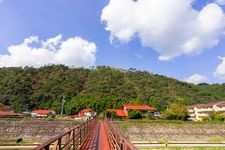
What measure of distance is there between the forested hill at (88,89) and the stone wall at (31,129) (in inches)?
1407

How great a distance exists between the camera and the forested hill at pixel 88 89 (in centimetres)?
8794

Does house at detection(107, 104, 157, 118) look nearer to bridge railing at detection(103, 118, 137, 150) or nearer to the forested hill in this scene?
the forested hill

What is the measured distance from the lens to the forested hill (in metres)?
87.9

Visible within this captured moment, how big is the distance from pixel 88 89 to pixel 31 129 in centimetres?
5873

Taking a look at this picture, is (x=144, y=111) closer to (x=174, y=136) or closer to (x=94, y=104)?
(x=94, y=104)

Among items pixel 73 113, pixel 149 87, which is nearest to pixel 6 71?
pixel 73 113

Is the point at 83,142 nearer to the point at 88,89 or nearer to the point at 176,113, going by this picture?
the point at 176,113

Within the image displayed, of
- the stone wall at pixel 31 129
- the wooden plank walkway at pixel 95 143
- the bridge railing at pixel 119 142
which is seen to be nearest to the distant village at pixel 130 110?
the stone wall at pixel 31 129

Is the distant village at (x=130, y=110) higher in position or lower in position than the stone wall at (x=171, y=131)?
higher

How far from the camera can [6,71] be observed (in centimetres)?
10094

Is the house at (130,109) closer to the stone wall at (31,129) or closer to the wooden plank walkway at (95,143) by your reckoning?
the stone wall at (31,129)

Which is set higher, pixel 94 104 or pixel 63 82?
pixel 63 82

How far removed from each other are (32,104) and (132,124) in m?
53.7

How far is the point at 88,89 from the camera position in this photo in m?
99.6
